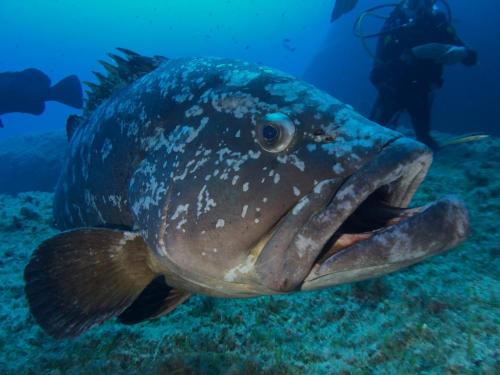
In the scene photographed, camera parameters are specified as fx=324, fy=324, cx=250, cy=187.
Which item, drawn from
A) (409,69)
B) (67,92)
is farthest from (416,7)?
(67,92)

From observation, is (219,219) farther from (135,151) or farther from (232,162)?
(135,151)

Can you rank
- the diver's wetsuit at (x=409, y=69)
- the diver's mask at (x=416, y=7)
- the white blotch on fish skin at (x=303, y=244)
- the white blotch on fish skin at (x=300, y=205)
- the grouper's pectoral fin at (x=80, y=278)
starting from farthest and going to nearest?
the diver's mask at (x=416, y=7), the diver's wetsuit at (x=409, y=69), the grouper's pectoral fin at (x=80, y=278), the white blotch on fish skin at (x=300, y=205), the white blotch on fish skin at (x=303, y=244)

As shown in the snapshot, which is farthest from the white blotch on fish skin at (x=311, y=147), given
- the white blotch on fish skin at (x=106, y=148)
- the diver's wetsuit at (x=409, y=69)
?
the diver's wetsuit at (x=409, y=69)

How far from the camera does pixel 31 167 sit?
16219 mm

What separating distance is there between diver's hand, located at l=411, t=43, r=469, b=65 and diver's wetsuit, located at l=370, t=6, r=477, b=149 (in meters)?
0.43

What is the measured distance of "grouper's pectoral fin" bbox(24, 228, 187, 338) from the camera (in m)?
2.45

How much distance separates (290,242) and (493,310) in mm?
1965

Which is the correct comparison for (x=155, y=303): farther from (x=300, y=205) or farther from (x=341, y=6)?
(x=341, y=6)

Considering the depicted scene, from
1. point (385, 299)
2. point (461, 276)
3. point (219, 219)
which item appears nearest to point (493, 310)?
point (461, 276)

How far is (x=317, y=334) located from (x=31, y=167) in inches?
705

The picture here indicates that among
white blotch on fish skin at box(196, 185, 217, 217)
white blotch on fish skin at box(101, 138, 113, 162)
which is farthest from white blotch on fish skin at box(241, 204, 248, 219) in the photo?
white blotch on fish skin at box(101, 138, 113, 162)

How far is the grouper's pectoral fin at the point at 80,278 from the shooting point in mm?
2449

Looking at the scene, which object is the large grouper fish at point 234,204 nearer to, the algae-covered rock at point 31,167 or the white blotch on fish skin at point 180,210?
the white blotch on fish skin at point 180,210

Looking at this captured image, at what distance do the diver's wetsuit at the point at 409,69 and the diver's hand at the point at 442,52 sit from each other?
1.40 feet
